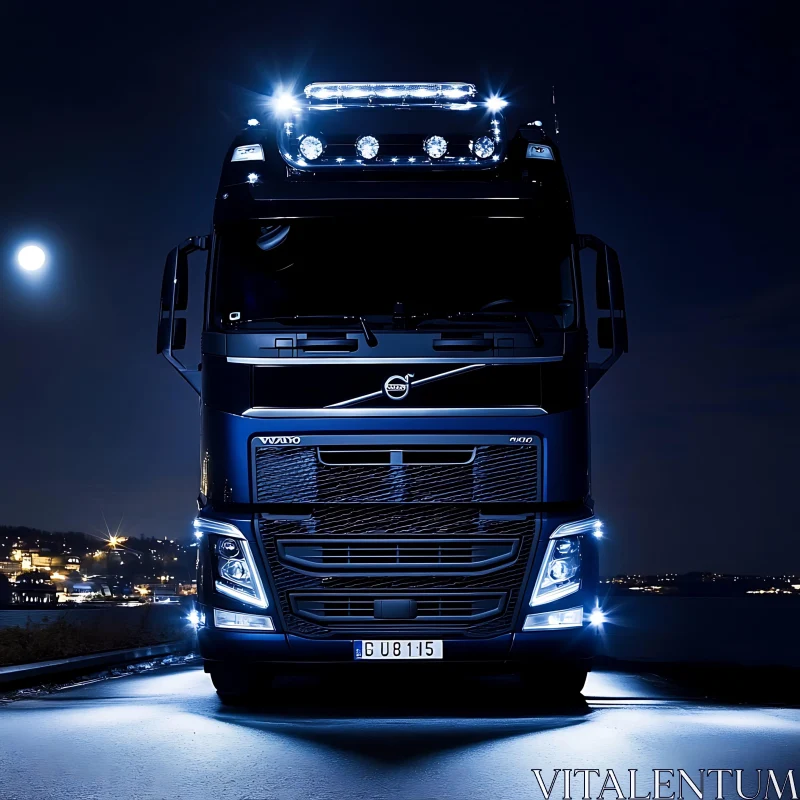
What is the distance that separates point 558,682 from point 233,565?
2963 millimetres

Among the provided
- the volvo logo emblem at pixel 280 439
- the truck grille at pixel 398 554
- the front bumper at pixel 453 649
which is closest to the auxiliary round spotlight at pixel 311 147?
the volvo logo emblem at pixel 280 439

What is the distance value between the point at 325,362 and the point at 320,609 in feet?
6.00

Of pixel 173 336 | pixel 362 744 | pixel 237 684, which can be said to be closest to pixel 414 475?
pixel 362 744

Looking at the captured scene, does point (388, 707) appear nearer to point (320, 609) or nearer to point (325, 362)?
point (320, 609)

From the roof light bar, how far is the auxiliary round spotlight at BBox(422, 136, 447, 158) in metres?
0.89

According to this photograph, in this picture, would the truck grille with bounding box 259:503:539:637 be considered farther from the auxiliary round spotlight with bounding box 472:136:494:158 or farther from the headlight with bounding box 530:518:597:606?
the auxiliary round spotlight with bounding box 472:136:494:158

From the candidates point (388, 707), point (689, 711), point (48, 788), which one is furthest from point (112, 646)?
point (48, 788)

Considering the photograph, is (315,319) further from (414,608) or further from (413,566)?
(414,608)

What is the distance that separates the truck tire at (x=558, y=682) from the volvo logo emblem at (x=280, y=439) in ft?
8.29

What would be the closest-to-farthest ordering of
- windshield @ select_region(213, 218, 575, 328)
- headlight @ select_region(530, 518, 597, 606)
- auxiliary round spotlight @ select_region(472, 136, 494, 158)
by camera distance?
1. headlight @ select_region(530, 518, 597, 606)
2. windshield @ select_region(213, 218, 575, 328)
3. auxiliary round spotlight @ select_region(472, 136, 494, 158)

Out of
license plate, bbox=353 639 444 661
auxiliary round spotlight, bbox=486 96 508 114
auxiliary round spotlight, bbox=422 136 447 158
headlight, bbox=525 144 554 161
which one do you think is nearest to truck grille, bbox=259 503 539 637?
license plate, bbox=353 639 444 661

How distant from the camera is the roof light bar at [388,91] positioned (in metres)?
10.3

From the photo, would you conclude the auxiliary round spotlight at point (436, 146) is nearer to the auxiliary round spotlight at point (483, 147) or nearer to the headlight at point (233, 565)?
the auxiliary round spotlight at point (483, 147)

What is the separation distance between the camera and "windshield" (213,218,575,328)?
9.14 metres
